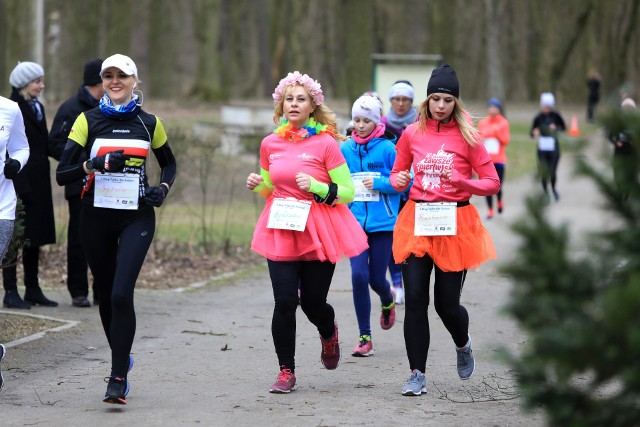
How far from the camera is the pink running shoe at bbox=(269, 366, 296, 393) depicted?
7.41 meters

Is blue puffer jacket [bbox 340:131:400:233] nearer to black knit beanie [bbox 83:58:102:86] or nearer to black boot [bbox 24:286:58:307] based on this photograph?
black knit beanie [bbox 83:58:102:86]

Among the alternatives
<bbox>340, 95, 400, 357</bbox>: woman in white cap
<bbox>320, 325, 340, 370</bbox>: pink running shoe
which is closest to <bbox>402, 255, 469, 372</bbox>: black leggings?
<bbox>320, 325, 340, 370</bbox>: pink running shoe

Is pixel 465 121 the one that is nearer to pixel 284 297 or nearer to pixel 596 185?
pixel 284 297

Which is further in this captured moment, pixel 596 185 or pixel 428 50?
pixel 428 50

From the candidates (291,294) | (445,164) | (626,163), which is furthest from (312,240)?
(626,163)

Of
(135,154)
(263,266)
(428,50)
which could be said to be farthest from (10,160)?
(428,50)

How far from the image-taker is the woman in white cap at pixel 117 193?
7027 mm

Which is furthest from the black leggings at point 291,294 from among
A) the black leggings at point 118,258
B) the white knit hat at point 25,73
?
the white knit hat at point 25,73

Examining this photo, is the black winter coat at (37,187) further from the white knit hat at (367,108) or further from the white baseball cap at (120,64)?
the white baseball cap at (120,64)

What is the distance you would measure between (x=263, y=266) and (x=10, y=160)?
24.7ft

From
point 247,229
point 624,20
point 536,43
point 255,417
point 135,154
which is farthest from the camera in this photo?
point 536,43

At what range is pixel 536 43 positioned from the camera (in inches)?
2303

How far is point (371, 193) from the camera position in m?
9.28

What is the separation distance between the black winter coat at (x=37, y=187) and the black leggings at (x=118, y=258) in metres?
3.62
